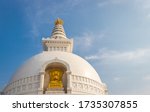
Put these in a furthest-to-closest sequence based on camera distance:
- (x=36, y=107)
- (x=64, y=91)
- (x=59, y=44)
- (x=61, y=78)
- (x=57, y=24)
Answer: (x=57, y=24)
(x=59, y=44)
(x=61, y=78)
(x=64, y=91)
(x=36, y=107)

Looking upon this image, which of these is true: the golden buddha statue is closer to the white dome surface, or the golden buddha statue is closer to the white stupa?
the white stupa

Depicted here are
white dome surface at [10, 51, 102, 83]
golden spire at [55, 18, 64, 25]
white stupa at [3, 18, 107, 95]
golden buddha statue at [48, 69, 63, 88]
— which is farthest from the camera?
golden spire at [55, 18, 64, 25]

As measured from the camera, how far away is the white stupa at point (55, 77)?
37.8 meters

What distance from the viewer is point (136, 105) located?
1694cm

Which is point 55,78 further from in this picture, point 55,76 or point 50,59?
point 50,59

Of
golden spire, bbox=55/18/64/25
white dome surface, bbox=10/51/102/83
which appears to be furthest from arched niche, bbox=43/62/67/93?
golden spire, bbox=55/18/64/25

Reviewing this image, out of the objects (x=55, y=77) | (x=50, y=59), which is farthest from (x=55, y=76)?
(x=50, y=59)

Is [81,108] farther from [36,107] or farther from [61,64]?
[61,64]

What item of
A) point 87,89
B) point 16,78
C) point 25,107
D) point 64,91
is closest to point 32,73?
point 16,78

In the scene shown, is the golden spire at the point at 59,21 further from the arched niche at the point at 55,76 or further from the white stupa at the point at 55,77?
the arched niche at the point at 55,76

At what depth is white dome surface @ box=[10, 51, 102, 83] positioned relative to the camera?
39688 millimetres

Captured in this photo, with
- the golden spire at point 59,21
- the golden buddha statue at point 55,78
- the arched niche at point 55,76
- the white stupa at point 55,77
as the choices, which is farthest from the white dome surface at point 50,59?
the golden spire at point 59,21

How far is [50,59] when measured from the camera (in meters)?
40.7

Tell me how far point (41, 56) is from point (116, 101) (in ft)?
87.4
